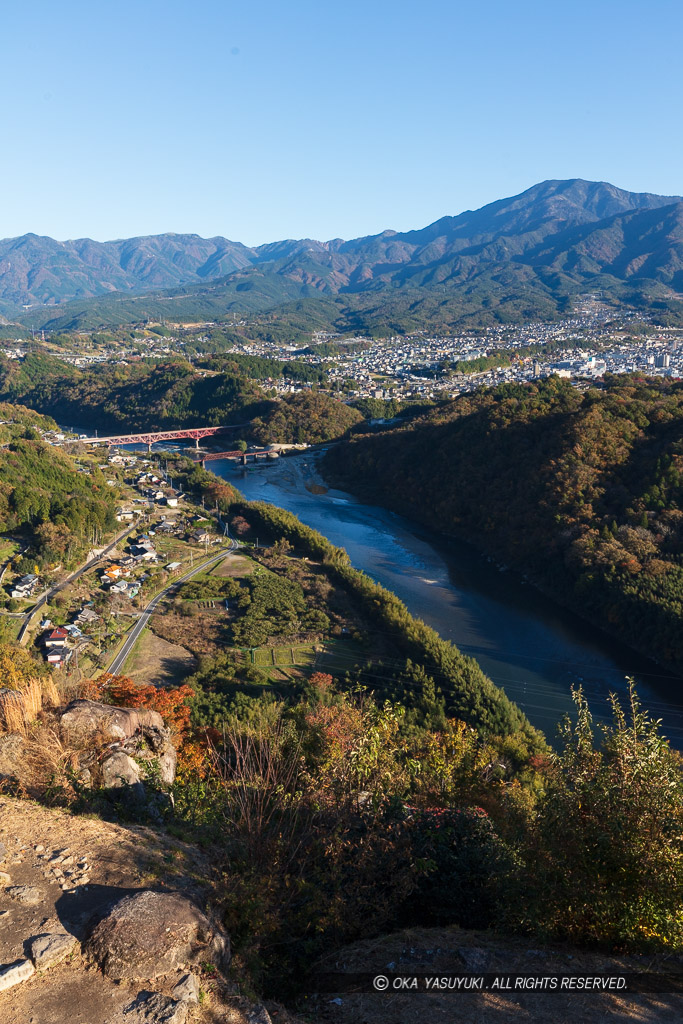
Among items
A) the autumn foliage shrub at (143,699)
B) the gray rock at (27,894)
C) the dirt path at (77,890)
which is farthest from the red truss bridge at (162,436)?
the gray rock at (27,894)

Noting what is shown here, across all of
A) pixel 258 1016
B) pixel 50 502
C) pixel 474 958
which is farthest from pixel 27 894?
pixel 50 502

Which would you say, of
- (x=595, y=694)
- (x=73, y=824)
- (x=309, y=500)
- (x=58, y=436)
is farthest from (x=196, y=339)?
(x=73, y=824)

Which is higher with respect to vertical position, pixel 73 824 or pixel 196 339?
pixel 196 339

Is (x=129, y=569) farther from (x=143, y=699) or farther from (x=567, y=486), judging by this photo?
(x=567, y=486)

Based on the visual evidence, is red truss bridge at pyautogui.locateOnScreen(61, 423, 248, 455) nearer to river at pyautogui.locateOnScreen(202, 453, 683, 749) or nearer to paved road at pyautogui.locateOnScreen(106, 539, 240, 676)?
river at pyautogui.locateOnScreen(202, 453, 683, 749)

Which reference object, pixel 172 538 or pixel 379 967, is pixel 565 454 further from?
pixel 379 967

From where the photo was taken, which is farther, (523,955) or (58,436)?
(58,436)

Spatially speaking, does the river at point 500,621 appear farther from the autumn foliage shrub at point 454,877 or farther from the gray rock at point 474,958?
the gray rock at point 474,958
